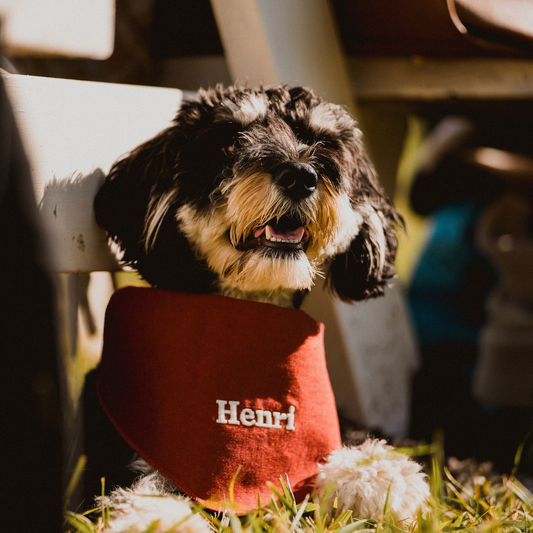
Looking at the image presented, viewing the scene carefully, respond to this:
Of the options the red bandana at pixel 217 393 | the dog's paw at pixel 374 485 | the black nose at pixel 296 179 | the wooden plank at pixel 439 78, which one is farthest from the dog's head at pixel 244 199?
the wooden plank at pixel 439 78

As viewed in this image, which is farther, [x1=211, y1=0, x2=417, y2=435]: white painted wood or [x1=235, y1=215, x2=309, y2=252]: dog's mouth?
[x1=211, y1=0, x2=417, y2=435]: white painted wood

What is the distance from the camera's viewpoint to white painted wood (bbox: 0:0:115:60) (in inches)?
69.7

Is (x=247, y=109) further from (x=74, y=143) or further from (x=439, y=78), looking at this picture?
(x=439, y=78)

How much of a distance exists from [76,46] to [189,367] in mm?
1168

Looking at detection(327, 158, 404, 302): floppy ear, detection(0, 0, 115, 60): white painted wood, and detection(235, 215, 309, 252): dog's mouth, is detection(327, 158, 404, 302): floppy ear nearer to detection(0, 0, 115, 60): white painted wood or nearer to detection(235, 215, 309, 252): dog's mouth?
detection(235, 215, 309, 252): dog's mouth

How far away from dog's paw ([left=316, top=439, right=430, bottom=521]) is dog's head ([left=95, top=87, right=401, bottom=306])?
496mm

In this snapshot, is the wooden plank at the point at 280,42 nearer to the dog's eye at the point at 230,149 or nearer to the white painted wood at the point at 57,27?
the white painted wood at the point at 57,27

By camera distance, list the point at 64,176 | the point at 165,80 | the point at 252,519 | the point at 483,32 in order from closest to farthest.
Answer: the point at 252,519, the point at 64,176, the point at 483,32, the point at 165,80

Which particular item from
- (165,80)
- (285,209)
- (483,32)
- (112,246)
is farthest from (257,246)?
(165,80)

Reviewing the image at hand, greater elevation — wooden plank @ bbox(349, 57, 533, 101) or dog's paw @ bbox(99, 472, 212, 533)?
wooden plank @ bbox(349, 57, 533, 101)

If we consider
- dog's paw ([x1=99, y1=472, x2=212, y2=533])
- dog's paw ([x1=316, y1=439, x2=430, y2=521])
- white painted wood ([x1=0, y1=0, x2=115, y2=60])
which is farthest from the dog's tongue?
white painted wood ([x1=0, y1=0, x2=115, y2=60])

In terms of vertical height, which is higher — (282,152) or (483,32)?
(483,32)

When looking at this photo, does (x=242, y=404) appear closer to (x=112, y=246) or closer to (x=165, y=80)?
(x=112, y=246)

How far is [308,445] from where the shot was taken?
154 centimetres
